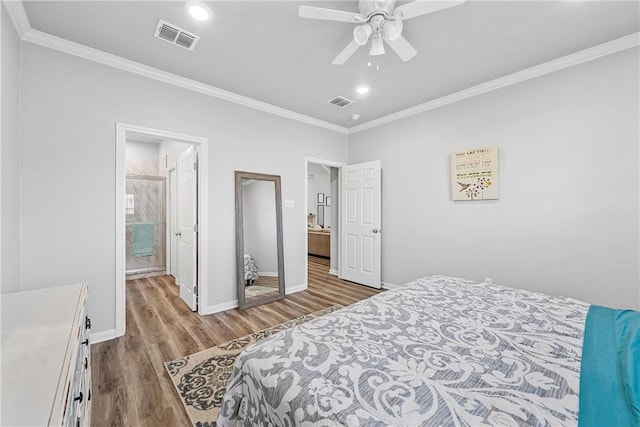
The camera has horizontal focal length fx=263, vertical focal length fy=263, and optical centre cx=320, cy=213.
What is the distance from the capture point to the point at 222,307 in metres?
3.26

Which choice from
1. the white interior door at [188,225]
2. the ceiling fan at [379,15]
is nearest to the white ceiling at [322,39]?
the ceiling fan at [379,15]

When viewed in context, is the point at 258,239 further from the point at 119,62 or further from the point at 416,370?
the point at 416,370

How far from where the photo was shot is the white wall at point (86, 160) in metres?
2.20

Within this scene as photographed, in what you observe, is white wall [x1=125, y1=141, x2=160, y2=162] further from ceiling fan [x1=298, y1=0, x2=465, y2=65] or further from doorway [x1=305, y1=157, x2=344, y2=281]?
ceiling fan [x1=298, y1=0, x2=465, y2=65]

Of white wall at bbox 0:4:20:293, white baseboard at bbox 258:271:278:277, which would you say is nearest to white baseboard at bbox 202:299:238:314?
white baseboard at bbox 258:271:278:277

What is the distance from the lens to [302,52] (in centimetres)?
249

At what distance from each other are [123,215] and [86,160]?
58 centimetres

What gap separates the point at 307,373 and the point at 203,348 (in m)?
1.85

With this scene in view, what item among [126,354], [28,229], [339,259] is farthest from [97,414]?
[339,259]

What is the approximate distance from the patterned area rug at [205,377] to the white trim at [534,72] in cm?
359

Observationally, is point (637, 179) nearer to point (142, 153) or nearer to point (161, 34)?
point (161, 34)

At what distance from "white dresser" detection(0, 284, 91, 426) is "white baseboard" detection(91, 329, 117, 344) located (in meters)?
1.35

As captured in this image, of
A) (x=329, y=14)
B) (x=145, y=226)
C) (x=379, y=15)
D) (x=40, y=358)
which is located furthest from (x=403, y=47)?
(x=145, y=226)

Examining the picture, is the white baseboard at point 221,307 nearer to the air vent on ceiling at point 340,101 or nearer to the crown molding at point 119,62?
the crown molding at point 119,62
